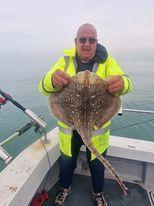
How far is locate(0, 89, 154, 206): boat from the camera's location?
259 cm

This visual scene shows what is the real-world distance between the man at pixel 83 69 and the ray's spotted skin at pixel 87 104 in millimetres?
77

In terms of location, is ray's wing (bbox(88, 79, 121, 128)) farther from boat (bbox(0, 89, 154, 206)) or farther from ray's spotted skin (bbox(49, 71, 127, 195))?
boat (bbox(0, 89, 154, 206))

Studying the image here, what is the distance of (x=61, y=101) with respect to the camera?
2176 millimetres

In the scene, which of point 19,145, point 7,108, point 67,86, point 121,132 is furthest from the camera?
point 7,108

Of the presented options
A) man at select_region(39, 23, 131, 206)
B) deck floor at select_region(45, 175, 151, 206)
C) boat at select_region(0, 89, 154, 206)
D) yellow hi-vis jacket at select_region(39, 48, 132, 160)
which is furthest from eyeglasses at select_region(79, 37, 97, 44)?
deck floor at select_region(45, 175, 151, 206)

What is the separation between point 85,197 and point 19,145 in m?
5.81

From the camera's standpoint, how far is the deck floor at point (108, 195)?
328cm

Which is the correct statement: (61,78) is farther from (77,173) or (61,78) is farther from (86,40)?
(77,173)

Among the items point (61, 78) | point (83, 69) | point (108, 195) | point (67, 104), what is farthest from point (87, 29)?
point (108, 195)

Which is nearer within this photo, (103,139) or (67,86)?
(67,86)

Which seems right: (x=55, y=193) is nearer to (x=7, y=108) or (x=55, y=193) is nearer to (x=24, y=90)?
(x=7, y=108)

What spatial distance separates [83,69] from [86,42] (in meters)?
0.31

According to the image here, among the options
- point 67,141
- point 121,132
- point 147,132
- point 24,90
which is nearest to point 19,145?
point 121,132

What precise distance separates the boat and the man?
0.25 m
